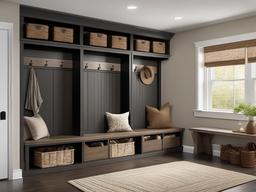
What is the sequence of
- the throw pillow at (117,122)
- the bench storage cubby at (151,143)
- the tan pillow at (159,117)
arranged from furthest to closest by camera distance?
the tan pillow at (159,117) < the bench storage cubby at (151,143) < the throw pillow at (117,122)

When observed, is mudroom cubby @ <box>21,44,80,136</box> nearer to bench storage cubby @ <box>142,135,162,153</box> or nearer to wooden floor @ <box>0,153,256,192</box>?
wooden floor @ <box>0,153,256,192</box>

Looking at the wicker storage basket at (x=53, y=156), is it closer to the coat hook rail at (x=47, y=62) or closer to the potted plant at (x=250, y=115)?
the coat hook rail at (x=47, y=62)

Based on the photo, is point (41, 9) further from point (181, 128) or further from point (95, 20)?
point (181, 128)

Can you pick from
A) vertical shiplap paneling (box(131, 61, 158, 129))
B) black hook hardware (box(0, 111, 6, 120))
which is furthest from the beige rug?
vertical shiplap paneling (box(131, 61, 158, 129))

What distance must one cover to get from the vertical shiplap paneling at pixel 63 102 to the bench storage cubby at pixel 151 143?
1435 millimetres

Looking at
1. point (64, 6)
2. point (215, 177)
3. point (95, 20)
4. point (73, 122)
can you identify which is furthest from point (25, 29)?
point (215, 177)

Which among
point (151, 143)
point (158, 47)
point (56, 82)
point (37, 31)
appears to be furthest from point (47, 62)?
point (151, 143)

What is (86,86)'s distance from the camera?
5773 mm

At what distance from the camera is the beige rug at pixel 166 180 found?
3811mm

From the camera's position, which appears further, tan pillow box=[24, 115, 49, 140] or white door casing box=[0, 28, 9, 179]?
tan pillow box=[24, 115, 49, 140]

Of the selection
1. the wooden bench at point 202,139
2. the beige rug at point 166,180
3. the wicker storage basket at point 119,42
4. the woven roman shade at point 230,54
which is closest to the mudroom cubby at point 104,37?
the wicker storage basket at point 119,42

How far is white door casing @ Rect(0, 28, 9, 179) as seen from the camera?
169 inches

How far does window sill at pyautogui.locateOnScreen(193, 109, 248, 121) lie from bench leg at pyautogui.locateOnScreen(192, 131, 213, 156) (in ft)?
1.29

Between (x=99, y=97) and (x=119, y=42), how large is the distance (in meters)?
1.13
